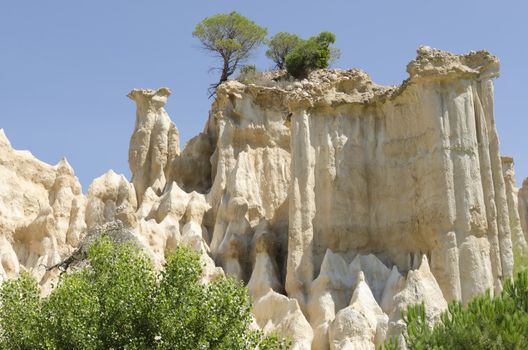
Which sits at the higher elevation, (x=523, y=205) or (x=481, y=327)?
(x=523, y=205)

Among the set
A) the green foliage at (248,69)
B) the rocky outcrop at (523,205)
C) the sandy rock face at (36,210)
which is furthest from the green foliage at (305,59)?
the rocky outcrop at (523,205)

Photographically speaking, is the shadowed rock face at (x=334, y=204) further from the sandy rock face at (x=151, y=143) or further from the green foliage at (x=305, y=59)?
the green foliage at (x=305, y=59)

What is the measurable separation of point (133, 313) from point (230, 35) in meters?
35.0

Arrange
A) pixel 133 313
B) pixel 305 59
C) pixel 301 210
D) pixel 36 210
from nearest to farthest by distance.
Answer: pixel 133 313, pixel 301 210, pixel 36 210, pixel 305 59

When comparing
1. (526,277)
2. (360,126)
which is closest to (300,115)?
(360,126)

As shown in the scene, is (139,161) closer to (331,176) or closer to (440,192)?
(331,176)

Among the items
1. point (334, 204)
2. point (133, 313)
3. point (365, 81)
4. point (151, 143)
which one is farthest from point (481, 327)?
point (151, 143)

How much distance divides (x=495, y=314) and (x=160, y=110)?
29.9 meters

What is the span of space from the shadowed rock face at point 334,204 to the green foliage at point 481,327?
6903mm

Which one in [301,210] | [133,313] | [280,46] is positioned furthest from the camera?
[280,46]

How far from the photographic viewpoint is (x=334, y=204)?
40875 millimetres

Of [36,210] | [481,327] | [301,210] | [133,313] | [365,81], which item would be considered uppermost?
[365,81]

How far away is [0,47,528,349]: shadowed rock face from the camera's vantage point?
122ft

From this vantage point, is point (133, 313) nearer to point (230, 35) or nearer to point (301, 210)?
point (301, 210)
